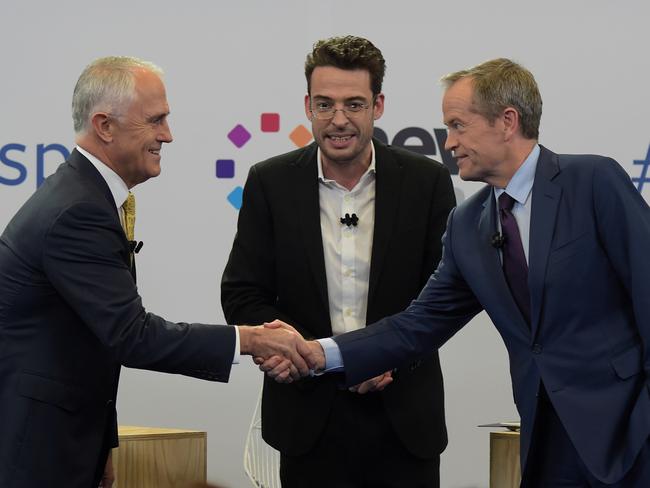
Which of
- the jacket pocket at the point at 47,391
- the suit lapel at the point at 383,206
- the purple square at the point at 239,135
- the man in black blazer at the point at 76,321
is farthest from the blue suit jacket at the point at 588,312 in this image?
the purple square at the point at 239,135

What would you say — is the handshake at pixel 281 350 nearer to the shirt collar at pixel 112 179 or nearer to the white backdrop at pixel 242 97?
the shirt collar at pixel 112 179

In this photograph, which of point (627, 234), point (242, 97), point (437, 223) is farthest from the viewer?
point (242, 97)

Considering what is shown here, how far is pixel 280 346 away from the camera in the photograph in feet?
10.6

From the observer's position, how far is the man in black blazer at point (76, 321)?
110 inches

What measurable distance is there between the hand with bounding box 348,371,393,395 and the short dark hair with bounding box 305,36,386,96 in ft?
2.85

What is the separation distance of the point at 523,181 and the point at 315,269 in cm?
69

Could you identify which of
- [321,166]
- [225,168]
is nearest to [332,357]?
[321,166]

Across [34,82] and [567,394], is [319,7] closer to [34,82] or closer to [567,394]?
[34,82]

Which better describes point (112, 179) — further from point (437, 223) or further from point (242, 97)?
point (242, 97)

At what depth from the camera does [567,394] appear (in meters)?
2.77

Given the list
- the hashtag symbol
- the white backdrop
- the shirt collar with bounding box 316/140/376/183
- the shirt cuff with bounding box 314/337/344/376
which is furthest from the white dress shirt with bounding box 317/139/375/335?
the hashtag symbol

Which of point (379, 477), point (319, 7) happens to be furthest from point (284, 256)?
point (319, 7)

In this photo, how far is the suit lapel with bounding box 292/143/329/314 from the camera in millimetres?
3281

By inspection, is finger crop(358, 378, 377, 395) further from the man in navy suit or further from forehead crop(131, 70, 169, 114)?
forehead crop(131, 70, 169, 114)
